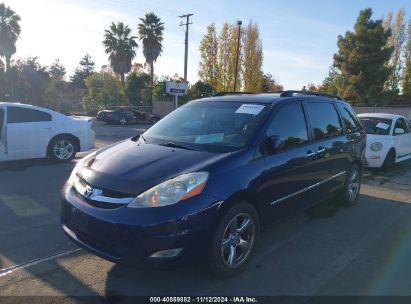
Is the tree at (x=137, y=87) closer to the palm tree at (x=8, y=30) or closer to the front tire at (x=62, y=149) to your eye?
the palm tree at (x=8, y=30)

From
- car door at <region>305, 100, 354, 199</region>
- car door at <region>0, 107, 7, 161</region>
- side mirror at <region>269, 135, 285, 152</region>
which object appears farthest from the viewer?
car door at <region>0, 107, 7, 161</region>

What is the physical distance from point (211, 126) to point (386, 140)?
625 centimetres

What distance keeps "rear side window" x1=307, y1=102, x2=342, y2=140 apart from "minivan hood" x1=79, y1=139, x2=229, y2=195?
182cm

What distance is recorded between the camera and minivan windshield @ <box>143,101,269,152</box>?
13.5ft

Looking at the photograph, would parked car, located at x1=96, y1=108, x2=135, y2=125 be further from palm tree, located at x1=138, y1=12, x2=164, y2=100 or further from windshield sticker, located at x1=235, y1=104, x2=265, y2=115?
windshield sticker, located at x1=235, y1=104, x2=265, y2=115

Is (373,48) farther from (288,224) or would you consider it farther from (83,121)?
(288,224)

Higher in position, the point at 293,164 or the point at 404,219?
the point at 293,164

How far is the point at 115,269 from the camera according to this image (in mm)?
3852

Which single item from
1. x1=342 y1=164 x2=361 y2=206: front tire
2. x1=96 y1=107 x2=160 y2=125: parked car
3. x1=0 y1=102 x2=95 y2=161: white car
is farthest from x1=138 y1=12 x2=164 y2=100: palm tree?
x1=342 y1=164 x2=361 y2=206: front tire

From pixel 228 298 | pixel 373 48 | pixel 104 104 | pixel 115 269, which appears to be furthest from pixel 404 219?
pixel 104 104

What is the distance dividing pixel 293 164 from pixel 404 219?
2473 millimetres

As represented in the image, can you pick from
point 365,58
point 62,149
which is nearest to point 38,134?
point 62,149

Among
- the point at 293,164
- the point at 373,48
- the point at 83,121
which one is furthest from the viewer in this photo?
the point at 373,48

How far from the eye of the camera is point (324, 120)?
537 centimetres
